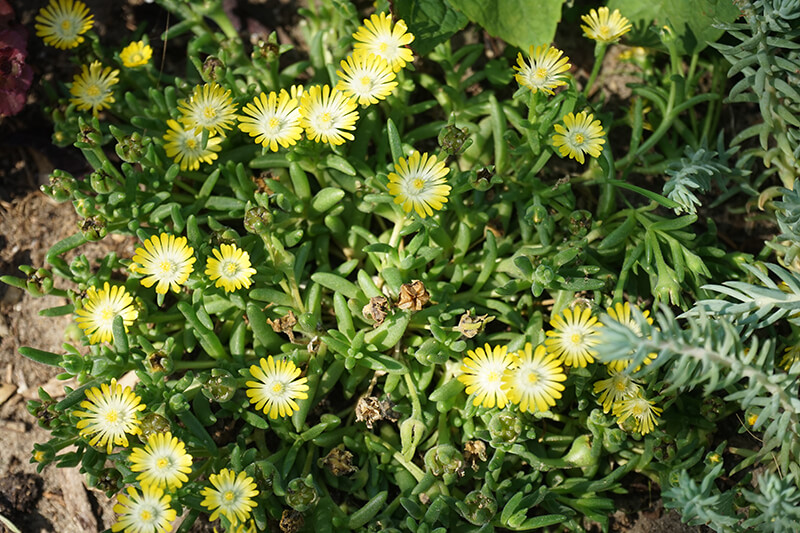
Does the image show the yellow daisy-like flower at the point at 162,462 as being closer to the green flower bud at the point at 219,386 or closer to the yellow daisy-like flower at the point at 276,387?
the green flower bud at the point at 219,386

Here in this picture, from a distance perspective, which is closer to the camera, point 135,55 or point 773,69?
point 773,69

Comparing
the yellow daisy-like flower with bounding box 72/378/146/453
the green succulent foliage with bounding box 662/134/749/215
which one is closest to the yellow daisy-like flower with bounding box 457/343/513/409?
the green succulent foliage with bounding box 662/134/749/215

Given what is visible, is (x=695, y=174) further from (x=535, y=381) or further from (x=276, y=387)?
(x=276, y=387)

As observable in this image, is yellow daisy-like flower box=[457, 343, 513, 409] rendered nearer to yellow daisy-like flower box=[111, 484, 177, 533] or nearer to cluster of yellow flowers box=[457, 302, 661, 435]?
cluster of yellow flowers box=[457, 302, 661, 435]

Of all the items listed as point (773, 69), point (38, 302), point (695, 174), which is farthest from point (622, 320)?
point (38, 302)

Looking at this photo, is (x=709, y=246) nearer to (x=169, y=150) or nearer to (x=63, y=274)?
(x=169, y=150)

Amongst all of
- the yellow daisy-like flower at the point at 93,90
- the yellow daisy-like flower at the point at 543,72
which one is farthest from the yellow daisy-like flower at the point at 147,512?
the yellow daisy-like flower at the point at 543,72
